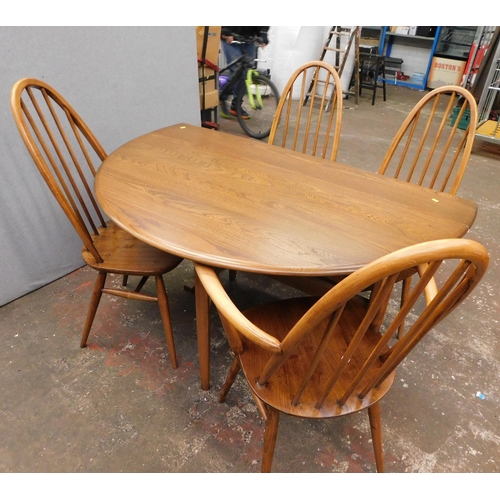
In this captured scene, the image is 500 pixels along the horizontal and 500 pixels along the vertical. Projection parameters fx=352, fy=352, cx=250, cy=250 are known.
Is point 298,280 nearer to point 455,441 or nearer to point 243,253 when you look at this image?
point 243,253

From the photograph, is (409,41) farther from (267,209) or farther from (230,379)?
(230,379)

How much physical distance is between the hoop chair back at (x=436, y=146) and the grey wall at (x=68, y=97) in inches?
52.9

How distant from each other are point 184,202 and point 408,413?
3.73 feet

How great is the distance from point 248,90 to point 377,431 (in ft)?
11.7

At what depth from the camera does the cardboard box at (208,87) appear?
312 centimetres

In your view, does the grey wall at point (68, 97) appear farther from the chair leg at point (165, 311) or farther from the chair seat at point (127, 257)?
the chair leg at point (165, 311)

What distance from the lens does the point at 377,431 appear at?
105cm

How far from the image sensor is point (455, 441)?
49.1 inches

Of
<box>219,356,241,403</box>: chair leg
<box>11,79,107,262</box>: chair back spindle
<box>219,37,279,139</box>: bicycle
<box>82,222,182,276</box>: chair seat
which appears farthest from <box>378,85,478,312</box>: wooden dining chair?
<box>219,37,279,139</box>: bicycle

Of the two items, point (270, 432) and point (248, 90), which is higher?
point (248, 90)

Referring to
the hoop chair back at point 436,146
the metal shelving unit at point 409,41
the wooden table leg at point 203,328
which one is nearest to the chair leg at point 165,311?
the wooden table leg at point 203,328

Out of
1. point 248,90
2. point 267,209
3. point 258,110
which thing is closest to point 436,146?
point 267,209

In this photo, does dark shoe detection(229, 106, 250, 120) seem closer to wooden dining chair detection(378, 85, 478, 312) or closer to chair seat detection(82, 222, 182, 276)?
wooden dining chair detection(378, 85, 478, 312)

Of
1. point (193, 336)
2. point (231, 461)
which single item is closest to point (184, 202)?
point (193, 336)
